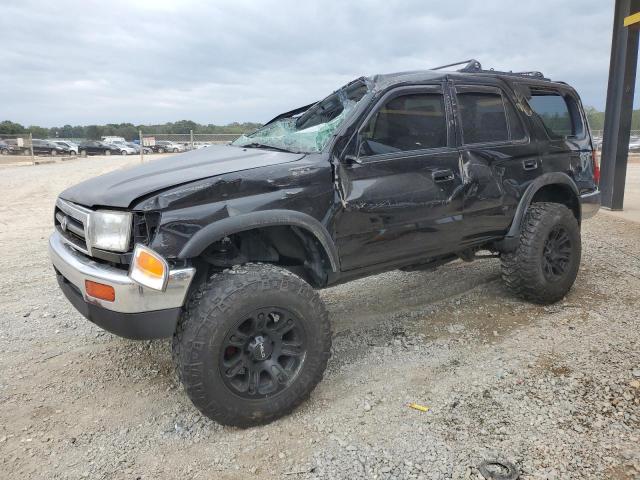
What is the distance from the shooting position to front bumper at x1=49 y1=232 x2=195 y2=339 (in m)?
2.42

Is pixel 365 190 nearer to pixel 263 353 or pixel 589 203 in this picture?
pixel 263 353

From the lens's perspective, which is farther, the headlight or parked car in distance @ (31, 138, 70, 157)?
parked car in distance @ (31, 138, 70, 157)

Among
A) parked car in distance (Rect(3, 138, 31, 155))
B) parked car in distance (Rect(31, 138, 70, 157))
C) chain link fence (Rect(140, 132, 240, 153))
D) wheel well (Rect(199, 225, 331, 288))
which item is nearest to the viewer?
wheel well (Rect(199, 225, 331, 288))

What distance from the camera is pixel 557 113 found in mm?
4430

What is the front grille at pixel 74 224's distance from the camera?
269 centimetres

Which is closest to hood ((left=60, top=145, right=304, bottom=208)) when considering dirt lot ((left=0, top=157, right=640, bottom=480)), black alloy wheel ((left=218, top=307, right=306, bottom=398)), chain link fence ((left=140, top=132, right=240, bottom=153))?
black alloy wheel ((left=218, top=307, right=306, bottom=398))

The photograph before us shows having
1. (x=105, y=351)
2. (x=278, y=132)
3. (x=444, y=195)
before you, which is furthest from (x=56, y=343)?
(x=444, y=195)

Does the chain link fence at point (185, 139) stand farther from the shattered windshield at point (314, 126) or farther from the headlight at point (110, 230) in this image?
the headlight at point (110, 230)

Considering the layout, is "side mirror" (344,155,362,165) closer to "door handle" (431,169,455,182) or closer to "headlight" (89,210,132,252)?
"door handle" (431,169,455,182)

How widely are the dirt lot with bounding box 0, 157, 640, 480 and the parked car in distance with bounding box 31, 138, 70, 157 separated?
3633cm

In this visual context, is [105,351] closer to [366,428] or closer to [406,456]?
[366,428]

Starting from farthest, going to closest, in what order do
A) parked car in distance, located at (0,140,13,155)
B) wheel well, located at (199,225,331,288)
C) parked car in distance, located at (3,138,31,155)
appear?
parked car in distance, located at (0,140,13,155), parked car in distance, located at (3,138,31,155), wheel well, located at (199,225,331,288)

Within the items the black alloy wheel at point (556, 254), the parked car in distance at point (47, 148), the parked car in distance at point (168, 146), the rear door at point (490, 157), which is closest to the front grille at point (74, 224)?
the rear door at point (490, 157)

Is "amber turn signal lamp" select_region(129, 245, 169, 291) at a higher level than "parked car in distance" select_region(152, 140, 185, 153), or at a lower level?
lower
